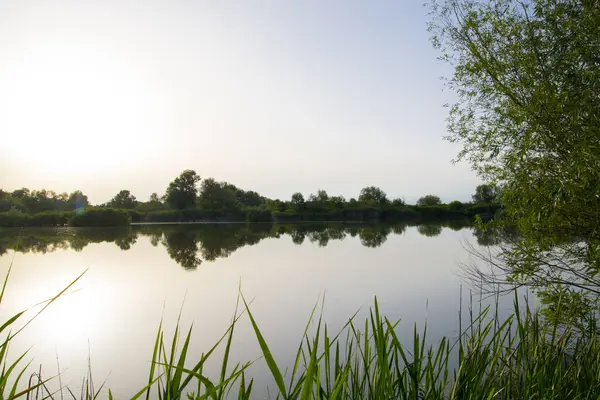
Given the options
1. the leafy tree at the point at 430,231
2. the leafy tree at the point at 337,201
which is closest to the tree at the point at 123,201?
the leafy tree at the point at 337,201

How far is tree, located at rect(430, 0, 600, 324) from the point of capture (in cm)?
505

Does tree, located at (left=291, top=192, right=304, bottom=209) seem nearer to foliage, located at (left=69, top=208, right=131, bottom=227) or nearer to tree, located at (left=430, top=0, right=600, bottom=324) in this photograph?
foliage, located at (left=69, top=208, right=131, bottom=227)

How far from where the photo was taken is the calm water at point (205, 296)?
7.07 meters

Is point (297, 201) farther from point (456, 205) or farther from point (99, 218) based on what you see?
point (99, 218)

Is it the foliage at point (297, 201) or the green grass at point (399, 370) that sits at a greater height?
the foliage at point (297, 201)

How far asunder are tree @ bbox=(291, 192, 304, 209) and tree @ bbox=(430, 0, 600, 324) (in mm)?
59487

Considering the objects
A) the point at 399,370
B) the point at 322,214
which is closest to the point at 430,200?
the point at 322,214

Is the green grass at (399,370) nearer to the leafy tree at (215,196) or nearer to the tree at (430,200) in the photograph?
the leafy tree at (215,196)

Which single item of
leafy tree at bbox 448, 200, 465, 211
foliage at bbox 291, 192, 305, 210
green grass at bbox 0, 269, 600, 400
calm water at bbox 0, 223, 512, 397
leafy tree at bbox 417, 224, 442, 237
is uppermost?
foliage at bbox 291, 192, 305, 210

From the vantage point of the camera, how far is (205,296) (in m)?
11.3

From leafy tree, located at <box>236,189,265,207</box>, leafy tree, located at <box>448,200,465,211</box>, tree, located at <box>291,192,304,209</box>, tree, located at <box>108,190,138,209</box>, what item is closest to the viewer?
leafy tree, located at <box>448,200,465,211</box>

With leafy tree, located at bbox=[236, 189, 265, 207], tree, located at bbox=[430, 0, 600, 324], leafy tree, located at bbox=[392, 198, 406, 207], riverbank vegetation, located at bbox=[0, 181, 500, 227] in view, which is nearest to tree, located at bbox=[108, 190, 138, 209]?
riverbank vegetation, located at bbox=[0, 181, 500, 227]

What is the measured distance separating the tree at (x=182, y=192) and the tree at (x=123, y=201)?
36.8 feet

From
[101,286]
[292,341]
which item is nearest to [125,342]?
[292,341]
